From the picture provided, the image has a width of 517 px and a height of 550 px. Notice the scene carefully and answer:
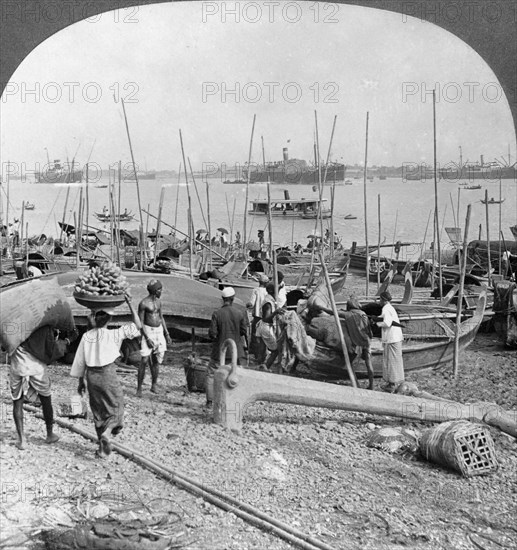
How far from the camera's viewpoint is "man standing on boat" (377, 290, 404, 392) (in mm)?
6613

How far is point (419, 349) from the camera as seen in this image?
24.6ft

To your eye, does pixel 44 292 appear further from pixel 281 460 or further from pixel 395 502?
pixel 395 502

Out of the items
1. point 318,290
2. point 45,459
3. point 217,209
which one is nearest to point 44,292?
point 45,459

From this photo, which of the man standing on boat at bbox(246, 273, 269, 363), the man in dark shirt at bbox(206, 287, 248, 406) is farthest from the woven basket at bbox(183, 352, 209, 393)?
the man standing on boat at bbox(246, 273, 269, 363)

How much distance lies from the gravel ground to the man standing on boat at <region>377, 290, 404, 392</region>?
1.29 meters

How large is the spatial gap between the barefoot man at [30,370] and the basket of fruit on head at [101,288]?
13.3 inches

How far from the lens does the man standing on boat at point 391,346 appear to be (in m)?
6.61

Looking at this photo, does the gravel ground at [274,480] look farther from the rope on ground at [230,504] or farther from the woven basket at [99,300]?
the woven basket at [99,300]

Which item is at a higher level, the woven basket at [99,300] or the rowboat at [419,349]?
the woven basket at [99,300]

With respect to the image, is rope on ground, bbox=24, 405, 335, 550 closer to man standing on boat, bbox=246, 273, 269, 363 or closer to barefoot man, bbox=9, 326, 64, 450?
barefoot man, bbox=9, 326, 64, 450

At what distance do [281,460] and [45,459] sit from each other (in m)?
1.47

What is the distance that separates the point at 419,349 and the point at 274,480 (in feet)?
13.2

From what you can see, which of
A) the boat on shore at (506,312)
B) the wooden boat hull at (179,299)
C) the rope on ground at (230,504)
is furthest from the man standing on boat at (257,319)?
the boat on shore at (506,312)

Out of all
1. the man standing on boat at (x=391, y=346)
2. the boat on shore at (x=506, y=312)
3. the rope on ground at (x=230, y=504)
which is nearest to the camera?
the rope on ground at (x=230, y=504)
